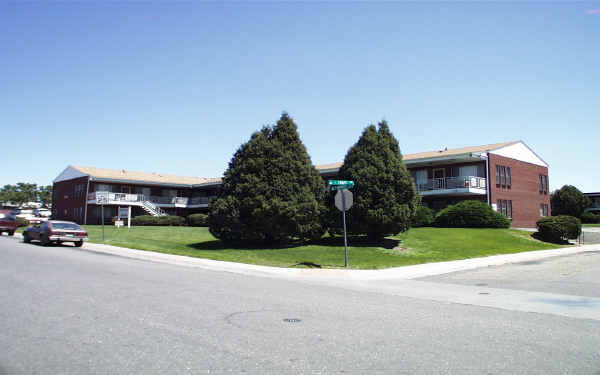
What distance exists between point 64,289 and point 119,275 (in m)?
2.78

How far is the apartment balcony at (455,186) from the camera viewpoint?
111ft

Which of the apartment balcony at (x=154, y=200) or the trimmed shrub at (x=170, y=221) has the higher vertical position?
the apartment balcony at (x=154, y=200)

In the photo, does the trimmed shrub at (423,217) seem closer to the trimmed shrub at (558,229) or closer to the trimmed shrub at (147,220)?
the trimmed shrub at (558,229)

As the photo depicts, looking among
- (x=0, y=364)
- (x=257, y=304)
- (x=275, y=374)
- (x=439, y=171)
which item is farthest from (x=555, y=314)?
(x=439, y=171)

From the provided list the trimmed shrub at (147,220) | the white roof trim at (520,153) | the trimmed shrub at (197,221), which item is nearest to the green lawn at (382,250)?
the white roof trim at (520,153)

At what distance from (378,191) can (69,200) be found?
44.0 m

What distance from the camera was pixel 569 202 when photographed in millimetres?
52406

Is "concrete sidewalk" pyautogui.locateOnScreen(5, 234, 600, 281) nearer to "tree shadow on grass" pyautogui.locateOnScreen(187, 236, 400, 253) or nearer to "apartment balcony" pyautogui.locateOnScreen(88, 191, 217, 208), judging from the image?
"tree shadow on grass" pyautogui.locateOnScreen(187, 236, 400, 253)

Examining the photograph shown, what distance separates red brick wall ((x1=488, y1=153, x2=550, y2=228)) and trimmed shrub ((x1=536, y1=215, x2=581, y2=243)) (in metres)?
6.06

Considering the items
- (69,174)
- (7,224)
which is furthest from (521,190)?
(69,174)

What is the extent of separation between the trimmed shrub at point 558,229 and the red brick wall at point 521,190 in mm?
6058

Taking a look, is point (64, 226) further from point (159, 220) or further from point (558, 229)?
point (558, 229)

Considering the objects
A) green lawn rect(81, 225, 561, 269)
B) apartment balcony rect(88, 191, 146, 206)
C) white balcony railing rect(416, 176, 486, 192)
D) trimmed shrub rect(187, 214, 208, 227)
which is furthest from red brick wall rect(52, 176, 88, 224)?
white balcony railing rect(416, 176, 486, 192)

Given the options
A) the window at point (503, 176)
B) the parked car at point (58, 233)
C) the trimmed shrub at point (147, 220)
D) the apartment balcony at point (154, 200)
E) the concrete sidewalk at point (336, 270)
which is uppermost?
the window at point (503, 176)
